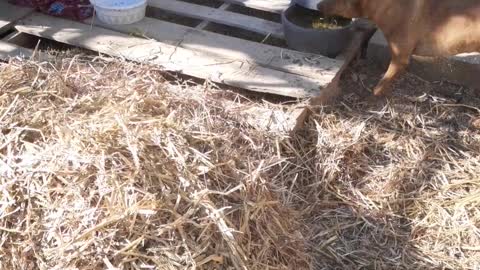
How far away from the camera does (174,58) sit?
12.1 feet

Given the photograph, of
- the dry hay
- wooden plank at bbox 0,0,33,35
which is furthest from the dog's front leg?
wooden plank at bbox 0,0,33,35

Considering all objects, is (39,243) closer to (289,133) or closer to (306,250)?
(306,250)

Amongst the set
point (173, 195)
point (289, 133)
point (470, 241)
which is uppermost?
point (173, 195)

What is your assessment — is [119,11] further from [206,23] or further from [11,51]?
[11,51]

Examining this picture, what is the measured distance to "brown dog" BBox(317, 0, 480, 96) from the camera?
352cm

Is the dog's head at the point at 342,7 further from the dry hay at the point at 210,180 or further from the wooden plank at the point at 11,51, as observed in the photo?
the wooden plank at the point at 11,51

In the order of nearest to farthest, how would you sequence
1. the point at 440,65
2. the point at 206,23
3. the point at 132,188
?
the point at 132,188 → the point at 440,65 → the point at 206,23

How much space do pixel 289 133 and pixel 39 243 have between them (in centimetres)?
139

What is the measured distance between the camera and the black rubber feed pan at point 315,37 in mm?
3734

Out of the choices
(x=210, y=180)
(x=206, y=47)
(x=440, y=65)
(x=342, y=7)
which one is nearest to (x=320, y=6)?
(x=342, y=7)

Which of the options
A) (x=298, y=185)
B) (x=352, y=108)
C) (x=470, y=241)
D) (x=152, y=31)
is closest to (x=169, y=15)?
(x=152, y=31)

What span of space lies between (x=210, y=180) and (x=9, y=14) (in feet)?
7.17

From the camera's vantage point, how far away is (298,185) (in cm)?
324

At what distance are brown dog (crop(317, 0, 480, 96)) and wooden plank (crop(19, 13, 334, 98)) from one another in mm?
449
